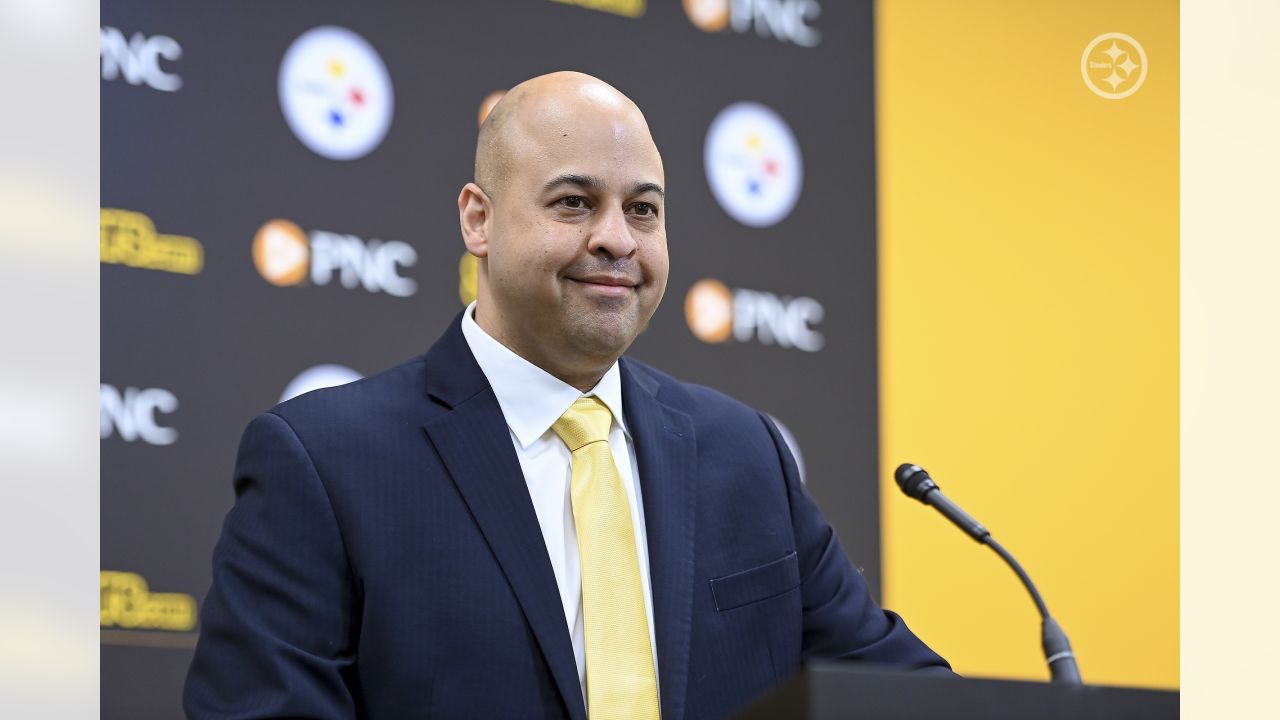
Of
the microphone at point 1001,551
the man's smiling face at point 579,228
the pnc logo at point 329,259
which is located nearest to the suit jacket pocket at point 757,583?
the microphone at point 1001,551

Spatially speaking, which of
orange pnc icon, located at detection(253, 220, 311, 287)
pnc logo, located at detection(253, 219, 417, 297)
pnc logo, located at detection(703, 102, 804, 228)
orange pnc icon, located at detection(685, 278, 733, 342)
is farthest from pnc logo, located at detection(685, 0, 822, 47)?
orange pnc icon, located at detection(253, 220, 311, 287)

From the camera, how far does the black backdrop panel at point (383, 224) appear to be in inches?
125

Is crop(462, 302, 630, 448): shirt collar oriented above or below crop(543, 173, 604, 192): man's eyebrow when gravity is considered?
below

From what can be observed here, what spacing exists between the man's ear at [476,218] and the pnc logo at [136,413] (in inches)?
35.8

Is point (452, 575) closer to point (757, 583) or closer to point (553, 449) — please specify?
point (553, 449)

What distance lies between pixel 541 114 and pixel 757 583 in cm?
85

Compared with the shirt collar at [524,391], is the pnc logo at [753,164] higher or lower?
higher

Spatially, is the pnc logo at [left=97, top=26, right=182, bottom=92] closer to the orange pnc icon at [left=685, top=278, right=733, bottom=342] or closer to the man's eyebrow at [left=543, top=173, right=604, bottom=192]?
the man's eyebrow at [left=543, top=173, right=604, bottom=192]

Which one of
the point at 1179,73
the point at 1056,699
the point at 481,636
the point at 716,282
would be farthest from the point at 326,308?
the point at 1179,73

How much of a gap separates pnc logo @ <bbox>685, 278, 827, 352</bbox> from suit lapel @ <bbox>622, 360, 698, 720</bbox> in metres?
1.18

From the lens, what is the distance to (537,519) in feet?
7.79

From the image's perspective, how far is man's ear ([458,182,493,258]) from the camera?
8.64 ft

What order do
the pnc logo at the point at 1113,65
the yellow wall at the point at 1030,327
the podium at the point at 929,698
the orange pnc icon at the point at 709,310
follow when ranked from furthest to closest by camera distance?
the pnc logo at the point at 1113,65 < the yellow wall at the point at 1030,327 < the orange pnc icon at the point at 709,310 < the podium at the point at 929,698

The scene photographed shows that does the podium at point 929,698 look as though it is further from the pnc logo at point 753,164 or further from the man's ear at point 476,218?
the pnc logo at point 753,164
